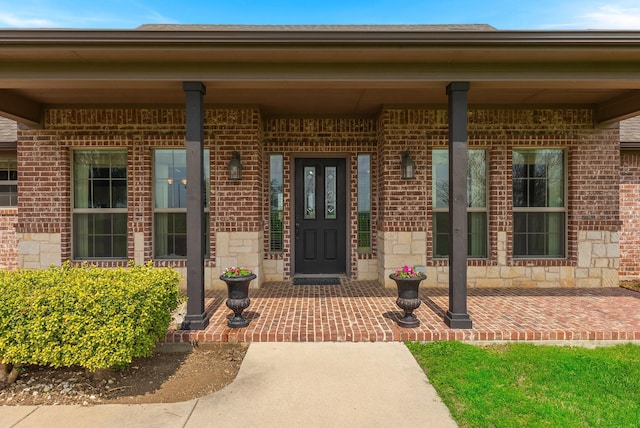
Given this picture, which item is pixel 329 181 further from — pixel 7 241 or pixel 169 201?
pixel 7 241

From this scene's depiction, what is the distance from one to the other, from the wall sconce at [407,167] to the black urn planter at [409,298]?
2.16 meters

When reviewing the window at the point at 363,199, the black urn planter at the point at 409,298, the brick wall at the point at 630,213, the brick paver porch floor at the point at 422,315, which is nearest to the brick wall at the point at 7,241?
the brick paver porch floor at the point at 422,315

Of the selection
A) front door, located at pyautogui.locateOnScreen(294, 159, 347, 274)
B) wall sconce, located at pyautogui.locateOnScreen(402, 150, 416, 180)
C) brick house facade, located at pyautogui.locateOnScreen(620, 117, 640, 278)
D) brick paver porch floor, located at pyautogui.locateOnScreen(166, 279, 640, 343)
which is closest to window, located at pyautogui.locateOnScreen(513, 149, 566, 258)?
brick paver porch floor, located at pyautogui.locateOnScreen(166, 279, 640, 343)

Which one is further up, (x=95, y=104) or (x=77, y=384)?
(x=95, y=104)

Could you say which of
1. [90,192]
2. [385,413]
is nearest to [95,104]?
[90,192]

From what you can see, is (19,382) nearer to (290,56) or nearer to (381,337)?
(381,337)

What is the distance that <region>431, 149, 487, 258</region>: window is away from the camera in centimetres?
592

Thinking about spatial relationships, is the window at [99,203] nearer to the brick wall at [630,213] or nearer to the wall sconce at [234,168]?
the wall sconce at [234,168]

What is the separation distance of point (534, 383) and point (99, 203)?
6322mm

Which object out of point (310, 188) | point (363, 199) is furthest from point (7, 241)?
point (363, 199)

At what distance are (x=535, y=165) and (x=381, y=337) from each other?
433 cm

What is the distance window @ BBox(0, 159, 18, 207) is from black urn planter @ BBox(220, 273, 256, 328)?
5686 millimetres

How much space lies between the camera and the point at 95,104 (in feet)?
18.2

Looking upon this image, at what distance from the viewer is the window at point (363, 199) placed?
6262mm
